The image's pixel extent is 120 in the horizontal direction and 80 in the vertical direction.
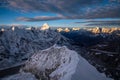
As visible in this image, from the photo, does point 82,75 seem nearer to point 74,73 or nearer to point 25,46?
point 74,73

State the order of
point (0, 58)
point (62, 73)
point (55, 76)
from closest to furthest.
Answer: point (62, 73) < point (55, 76) < point (0, 58)

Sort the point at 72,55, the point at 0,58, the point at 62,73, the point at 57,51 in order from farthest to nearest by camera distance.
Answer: the point at 0,58, the point at 57,51, the point at 72,55, the point at 62,73

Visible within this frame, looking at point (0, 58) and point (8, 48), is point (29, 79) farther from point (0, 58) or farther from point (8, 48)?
point (8, 48)

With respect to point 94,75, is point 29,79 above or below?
below

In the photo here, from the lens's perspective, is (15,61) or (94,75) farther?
(15,61)

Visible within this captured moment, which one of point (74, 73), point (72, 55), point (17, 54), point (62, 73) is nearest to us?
point (74, 73)

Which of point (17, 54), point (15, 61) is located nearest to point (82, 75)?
point (15, 61)

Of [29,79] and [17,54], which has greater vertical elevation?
[29,79]

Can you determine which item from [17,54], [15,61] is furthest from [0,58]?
[17,54]

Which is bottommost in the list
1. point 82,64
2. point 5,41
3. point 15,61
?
point 15,61
